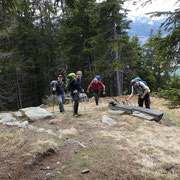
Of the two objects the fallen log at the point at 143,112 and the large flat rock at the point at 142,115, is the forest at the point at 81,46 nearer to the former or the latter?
the fallen log at the point at 143,112

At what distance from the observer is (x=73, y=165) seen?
10.2ft

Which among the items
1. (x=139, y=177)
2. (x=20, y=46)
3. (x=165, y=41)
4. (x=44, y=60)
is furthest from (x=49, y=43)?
(x=139, y=177)

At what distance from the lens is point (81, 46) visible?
17406mm

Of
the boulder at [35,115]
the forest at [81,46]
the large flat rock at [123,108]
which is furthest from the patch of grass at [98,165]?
the large flat rock at [123,108]

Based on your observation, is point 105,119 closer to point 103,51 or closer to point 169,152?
point 169,152

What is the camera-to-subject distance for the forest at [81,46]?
158 inches

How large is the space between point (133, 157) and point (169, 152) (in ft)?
3.96

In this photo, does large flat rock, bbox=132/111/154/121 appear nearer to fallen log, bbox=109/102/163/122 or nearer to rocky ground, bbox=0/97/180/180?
fallen log, bbox=109/102/163/122

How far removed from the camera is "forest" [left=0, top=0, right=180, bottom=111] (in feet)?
13.1

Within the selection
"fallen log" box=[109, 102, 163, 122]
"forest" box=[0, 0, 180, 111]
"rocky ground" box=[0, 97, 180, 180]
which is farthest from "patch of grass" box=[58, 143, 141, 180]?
"fallen log" box=[109, 102, 163, 122]

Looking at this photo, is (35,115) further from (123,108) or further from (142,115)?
(142,115)

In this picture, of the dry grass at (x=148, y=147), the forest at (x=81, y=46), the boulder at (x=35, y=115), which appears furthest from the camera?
the boulder at (x=35, y=115)

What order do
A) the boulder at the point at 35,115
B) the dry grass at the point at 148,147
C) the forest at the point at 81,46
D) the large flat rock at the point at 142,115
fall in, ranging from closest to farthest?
the dry grass at the point at 148,147
the forest at the point at 81,46
the boulder at the point at 35,115
the large flat rock at the point at 142,115

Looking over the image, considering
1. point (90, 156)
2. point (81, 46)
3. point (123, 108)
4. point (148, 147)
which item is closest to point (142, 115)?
point (123, 108)
